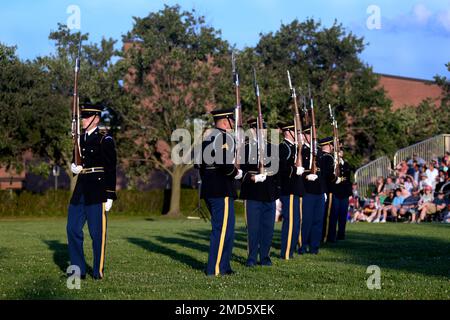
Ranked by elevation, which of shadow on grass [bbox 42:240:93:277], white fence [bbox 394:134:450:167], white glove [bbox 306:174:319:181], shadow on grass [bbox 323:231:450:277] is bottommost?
shadow on grass [bbox 42:240:93:277]

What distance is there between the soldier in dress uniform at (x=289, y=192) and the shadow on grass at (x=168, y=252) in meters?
1.57

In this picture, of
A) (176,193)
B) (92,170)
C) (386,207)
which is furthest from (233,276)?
(176,193)

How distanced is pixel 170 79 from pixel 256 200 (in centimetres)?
3345

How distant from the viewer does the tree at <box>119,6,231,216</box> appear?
4600 centimetres

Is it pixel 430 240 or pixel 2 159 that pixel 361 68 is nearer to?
pixel 2 159

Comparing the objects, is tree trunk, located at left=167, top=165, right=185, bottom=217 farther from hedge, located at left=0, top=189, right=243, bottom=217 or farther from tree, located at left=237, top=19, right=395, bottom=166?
tree, located at left=237, top=19, right=395, bottom=166

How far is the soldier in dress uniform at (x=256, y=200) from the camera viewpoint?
13172mm

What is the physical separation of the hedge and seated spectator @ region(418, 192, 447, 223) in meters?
15.7

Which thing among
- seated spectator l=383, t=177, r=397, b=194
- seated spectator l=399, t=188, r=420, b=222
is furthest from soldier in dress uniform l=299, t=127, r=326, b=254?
seated spectator l=383, t=177, r=397, b=194

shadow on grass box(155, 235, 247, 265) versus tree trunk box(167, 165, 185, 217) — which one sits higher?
tree trunk box(167, 165, 185, 217)

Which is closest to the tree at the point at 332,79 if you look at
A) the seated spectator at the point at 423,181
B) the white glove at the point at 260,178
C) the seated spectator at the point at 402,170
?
the seated spectator at the point at 402,170

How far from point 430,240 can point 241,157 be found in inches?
292

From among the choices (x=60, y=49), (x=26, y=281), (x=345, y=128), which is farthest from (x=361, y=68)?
(x=26, y=281)

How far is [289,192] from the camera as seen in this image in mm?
14953
